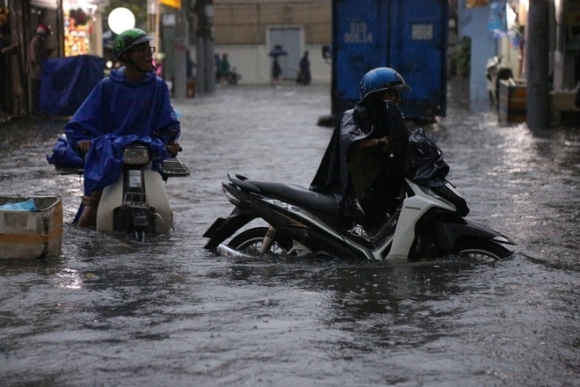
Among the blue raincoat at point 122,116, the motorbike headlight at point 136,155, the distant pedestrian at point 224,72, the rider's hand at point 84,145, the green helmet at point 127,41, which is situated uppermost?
the green helmet at point 127,41

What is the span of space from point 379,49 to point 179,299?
18228 millimetres

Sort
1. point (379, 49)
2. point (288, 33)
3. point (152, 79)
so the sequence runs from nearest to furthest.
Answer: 1. point (152, 79)
2. point (379, 49)
3. point (288, 33)

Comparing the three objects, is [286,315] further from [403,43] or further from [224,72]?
[224,72]

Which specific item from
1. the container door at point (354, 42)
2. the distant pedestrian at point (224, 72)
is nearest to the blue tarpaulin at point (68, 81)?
the container door at point (354, 42)

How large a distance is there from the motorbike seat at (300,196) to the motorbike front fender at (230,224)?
18 cm

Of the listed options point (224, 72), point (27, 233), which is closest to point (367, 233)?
point (27, 233)

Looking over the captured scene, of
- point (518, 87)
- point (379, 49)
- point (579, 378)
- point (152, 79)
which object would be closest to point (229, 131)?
point (379, 49)

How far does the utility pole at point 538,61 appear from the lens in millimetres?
23719

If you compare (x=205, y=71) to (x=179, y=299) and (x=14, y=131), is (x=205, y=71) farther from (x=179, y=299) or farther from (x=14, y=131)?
(x=179, y=299)

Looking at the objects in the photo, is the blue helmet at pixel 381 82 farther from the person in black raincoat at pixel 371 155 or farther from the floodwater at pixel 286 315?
the floodwater at pixel 286 315

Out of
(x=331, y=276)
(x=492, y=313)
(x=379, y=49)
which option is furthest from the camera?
(x=379, y=49)

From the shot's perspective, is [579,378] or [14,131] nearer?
[579,378]

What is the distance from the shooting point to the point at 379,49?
82.5 ft

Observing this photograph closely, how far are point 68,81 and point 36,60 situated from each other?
1.66m
